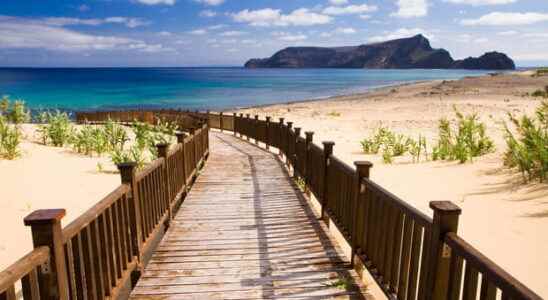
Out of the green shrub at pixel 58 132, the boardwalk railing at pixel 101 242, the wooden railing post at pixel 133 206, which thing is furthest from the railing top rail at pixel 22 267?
the green shrub at pixel 58 132

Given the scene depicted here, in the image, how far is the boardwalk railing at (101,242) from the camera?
7.32ft

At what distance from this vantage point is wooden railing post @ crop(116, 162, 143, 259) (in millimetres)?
3889

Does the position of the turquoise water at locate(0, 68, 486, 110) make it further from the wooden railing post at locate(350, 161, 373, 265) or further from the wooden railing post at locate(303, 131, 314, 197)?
the wooden railing post at locate(350, 161, 373, 265)

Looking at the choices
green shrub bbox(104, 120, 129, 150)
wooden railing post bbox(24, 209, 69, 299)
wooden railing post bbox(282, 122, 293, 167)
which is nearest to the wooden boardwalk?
wooden railing post bbox(24, 209, 69, 299)

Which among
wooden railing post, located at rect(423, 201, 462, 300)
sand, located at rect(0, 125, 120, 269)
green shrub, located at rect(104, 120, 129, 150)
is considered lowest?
sand, located at rect(0, 125, 120, 269)

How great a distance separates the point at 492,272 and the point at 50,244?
8.48 ft

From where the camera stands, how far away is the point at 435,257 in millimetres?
2578

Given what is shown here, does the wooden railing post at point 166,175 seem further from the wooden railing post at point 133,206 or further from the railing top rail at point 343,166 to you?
the railing top rail at point 343,166

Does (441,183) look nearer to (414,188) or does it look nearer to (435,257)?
(414,188)

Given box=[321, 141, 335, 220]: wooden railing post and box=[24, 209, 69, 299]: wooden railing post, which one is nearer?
box=[24, 209, 69, 299]: wooden railing post

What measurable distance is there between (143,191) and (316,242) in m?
2.39

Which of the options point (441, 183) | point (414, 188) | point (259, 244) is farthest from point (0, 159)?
point (441, 183)

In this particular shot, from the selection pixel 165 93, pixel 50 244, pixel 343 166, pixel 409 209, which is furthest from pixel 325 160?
pixel 165 93

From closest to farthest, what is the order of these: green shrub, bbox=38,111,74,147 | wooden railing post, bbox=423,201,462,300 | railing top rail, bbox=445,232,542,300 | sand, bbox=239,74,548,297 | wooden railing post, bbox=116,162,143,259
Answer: railing top rail, bbox=445,232,542,300, wooden railing post, bbox=423,201,462,300, wooden railing post, bbox=116,162,143,259, sand, bbox=239,74,548,297, green shrub, bbox=38,111,74,147
